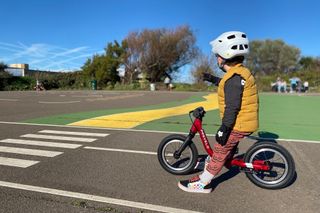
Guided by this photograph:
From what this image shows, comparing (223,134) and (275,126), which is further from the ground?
(223,134)

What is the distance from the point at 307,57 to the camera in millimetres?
59344

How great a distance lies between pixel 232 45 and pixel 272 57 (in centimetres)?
6043

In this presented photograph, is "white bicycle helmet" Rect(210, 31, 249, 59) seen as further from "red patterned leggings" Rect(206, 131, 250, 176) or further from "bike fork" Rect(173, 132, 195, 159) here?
"bike fork" Rect(173, 132, 195, 159)

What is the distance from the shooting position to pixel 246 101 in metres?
4.23

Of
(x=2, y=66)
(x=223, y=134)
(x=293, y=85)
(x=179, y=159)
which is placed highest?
(x=2, y=66)

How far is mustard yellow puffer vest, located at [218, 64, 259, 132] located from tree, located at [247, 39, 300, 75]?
2258 inches

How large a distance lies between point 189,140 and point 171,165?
578 millimetres

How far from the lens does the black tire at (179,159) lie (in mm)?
5162

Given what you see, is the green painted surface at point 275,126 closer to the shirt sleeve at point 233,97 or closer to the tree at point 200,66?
the shirt sleeve at point 233,97

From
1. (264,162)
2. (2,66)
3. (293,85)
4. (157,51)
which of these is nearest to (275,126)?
(264,162)

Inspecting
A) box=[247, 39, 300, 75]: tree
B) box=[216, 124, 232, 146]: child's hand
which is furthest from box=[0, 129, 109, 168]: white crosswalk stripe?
box=[247, 39, 300, 75]: tree

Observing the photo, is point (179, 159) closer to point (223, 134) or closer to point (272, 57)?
point (223, 134)

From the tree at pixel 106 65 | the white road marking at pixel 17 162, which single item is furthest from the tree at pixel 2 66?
the white road marking at pixel 17 162

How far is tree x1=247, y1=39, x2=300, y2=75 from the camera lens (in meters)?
59.5
